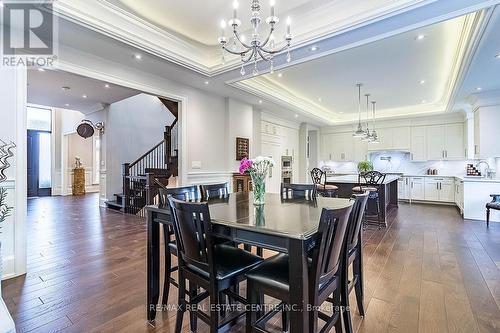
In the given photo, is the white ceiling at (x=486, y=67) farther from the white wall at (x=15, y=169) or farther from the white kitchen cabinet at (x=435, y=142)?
the white wall at (x=15, y=169)

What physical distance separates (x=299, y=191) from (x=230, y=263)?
4.75 feet

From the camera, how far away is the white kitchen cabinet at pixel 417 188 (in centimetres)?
764

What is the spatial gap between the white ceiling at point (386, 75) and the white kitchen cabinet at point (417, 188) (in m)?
2.11

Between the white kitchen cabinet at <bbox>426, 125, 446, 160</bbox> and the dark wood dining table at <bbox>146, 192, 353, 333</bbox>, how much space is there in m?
Result: 7.22

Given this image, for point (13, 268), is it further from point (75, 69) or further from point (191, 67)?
point (191, 67)

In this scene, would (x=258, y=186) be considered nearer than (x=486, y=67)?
Yes

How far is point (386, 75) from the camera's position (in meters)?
4.99

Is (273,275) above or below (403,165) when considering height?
below

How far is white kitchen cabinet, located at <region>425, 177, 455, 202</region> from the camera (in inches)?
283

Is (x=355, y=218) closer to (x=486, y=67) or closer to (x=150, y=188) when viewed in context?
(x=486, y=67)

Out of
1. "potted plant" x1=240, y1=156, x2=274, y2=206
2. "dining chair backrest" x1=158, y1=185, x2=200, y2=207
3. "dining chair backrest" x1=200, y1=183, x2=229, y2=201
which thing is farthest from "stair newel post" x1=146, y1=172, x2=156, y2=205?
"potted plant" x1=240, y1=156, x2=274, y2=206

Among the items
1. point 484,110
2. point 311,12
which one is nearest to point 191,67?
point 311,12

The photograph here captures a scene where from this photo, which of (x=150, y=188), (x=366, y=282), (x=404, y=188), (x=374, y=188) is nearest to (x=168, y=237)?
(x=366, y=282)

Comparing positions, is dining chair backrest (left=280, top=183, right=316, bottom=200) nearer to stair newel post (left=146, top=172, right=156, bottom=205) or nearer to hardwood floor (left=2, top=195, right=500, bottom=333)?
hardwood floor (left=2, top=195, right=500, bottom=333)
